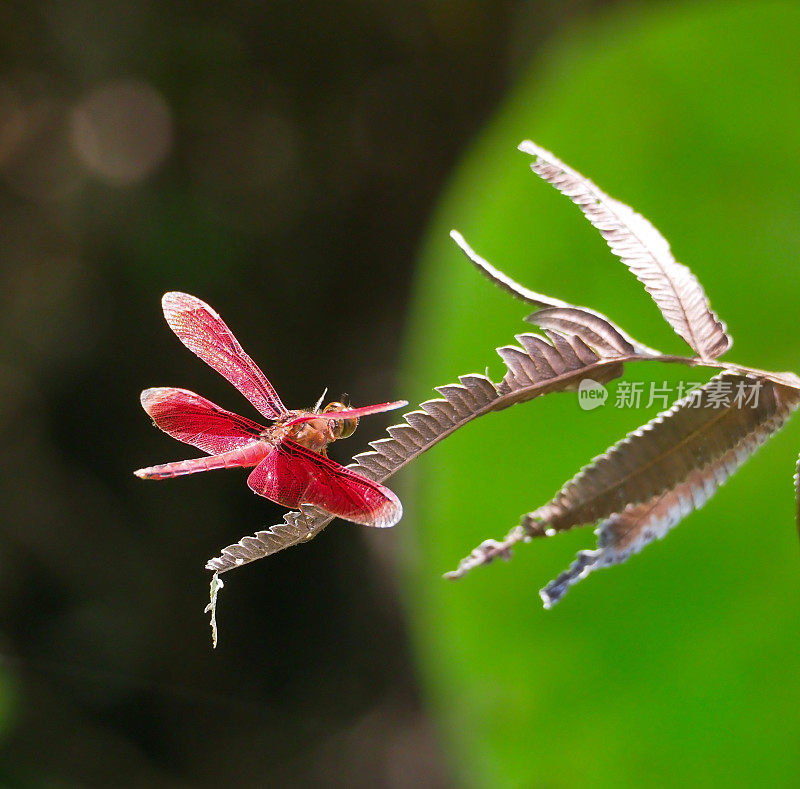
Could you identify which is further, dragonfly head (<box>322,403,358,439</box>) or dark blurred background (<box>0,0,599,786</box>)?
dark blurred background (<box>0,0,599,786</box>)

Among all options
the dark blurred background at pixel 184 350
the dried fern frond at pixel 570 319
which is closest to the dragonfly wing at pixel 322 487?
the dried fern frond at pixel 570 319

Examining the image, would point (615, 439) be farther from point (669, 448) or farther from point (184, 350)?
point (184, 350)

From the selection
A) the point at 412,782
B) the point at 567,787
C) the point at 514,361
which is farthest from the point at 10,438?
the point at 514,361

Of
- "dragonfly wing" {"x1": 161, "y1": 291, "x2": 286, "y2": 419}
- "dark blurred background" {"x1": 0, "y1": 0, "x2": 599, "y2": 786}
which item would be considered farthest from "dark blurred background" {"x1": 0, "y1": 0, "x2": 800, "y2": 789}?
"dragonfly wing" {"x1": 161, "y1": 291, "x2": 286, "y2": 419}

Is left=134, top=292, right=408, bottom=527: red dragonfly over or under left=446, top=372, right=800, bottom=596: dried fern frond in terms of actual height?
under

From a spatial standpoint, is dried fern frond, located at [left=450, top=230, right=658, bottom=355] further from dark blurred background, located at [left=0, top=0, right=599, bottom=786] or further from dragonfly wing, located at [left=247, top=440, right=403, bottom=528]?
dark blurred background, located at [left=0, top=0, right=599, bottom=786]

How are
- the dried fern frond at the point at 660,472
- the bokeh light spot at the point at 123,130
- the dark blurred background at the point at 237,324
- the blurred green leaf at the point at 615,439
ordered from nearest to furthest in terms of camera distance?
the dried fern frond at the point at 660,472 < the blurred green leaf at the point at 615,439 < the dark blurred background at the point at 237,324 < the bokeh light spot at the point at 123,130

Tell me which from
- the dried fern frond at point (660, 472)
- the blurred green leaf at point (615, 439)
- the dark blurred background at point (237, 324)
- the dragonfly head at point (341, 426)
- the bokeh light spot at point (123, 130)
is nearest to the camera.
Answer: the dried fern frond at point (660, 472)

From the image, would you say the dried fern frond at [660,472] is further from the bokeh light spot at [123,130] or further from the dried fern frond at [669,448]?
the bokeh light spot at [123,130]
